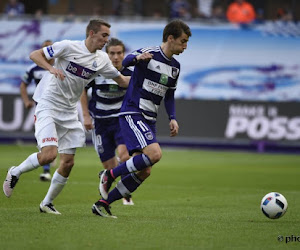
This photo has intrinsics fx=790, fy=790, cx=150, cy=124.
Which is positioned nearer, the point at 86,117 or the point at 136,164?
the point at 136,164

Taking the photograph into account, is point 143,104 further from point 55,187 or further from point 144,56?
point 55,187

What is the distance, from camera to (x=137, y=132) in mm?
9445

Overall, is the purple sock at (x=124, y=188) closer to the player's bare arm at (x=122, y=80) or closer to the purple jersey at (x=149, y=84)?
the purple jersey at (x=149, y=84)

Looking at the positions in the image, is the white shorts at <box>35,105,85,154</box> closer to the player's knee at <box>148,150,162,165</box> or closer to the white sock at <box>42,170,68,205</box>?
the white sock at <box>42,170,68,205</box>

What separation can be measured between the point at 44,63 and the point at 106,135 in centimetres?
290

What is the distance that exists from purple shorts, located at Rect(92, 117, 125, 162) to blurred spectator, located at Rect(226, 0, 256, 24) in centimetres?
1415

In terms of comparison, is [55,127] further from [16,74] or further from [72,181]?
[16,74]

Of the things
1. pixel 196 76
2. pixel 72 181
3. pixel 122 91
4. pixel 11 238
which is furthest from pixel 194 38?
pixel 11 238

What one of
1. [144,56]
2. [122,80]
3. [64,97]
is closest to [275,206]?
[144,56]

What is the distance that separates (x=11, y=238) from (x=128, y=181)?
2203mm

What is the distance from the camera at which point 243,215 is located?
33.9 feet

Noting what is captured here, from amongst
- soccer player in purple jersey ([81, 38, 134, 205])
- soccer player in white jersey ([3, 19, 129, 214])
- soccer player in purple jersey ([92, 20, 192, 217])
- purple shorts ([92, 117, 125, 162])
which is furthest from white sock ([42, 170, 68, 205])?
purple shorts ([92, 117, 125, 162])

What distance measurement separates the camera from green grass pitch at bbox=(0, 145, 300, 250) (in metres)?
7.72

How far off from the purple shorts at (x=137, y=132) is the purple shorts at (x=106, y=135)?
246 cm
